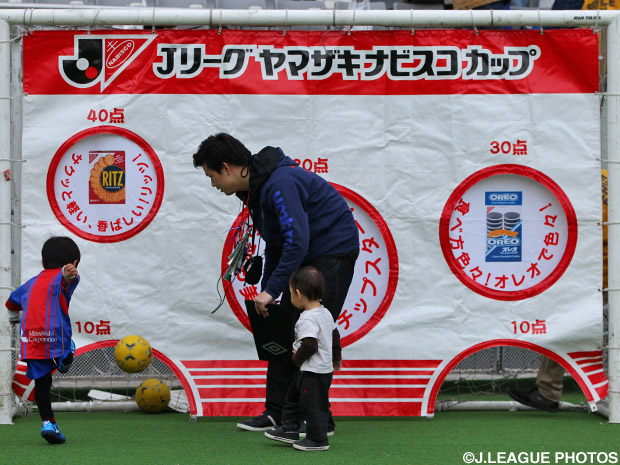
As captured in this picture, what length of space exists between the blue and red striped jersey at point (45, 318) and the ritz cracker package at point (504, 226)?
102 inches

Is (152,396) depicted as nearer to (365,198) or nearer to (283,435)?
(283,435)

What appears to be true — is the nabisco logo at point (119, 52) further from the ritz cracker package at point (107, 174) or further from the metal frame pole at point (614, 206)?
the metal frame pole at point (614, 206)

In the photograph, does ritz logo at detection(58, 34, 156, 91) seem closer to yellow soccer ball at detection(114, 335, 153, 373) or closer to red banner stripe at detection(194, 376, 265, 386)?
yellow soccer ball at detection(114, 335, 153, 373)

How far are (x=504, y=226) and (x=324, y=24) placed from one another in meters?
1.70

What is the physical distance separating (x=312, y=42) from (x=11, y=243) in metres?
2.28

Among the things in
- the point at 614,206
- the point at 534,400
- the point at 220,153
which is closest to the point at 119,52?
the point at 220,153

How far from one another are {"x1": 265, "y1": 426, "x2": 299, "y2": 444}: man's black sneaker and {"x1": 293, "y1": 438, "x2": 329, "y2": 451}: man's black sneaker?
0.18 metres

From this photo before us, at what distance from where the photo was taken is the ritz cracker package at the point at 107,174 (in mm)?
5770

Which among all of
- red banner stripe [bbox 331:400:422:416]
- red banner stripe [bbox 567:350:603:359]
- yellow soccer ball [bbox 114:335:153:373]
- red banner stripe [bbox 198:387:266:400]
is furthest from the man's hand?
red banner stripe [bbox 567:350:603:359]

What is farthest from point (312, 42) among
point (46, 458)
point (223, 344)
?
point (46, 458)

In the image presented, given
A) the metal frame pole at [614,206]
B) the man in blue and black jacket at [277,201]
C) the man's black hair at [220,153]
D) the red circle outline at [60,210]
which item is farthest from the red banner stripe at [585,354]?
the red circle outline at [60,210]

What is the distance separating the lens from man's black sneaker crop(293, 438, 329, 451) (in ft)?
14.4

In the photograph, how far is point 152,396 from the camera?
586cm

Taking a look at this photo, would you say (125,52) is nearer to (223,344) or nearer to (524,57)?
(223,344)
